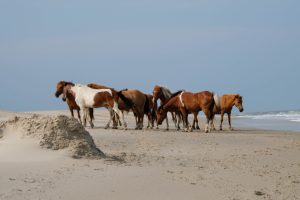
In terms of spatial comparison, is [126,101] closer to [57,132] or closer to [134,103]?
[134,103]

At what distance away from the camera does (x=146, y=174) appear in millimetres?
9602

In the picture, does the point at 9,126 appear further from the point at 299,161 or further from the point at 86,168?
the point at 299,161

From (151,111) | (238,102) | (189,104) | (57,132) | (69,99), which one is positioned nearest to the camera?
(57,132)

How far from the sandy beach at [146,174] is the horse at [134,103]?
8.16 metres

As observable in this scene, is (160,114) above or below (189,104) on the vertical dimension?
below

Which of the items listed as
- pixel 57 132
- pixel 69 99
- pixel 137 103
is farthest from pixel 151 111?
pixel 57 132

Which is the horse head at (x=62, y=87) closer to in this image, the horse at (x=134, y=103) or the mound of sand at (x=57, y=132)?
the horse at (x=134, y=103)

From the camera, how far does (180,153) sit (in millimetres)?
14227

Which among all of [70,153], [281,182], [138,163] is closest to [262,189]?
[281,182]

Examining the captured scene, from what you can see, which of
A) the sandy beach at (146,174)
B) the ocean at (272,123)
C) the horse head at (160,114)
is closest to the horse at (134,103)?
the horse head at (160,114)

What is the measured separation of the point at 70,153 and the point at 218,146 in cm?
684

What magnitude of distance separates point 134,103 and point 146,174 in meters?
13.8

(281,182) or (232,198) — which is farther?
(281,182)

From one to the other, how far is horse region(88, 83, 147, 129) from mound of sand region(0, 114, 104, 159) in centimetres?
1152
